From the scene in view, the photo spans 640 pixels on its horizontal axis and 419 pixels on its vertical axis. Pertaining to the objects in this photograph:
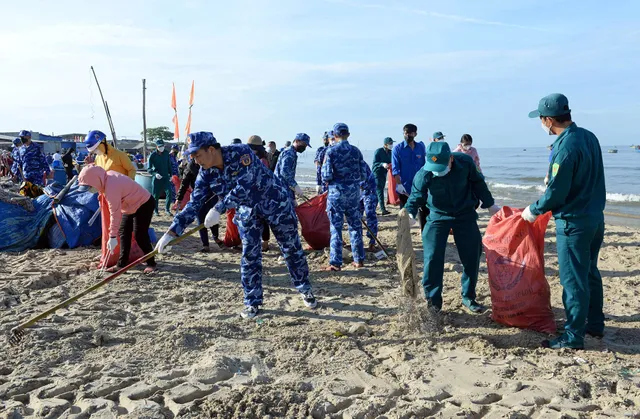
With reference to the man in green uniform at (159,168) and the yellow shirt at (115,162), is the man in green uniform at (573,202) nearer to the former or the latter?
the yellow shirt at (115,162)

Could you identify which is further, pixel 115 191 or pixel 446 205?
pixel 115 191

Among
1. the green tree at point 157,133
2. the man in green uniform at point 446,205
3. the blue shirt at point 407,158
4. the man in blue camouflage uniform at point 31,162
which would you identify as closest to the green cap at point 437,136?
the blue shirt at point 407,158

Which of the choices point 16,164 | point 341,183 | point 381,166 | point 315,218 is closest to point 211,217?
point 341,183

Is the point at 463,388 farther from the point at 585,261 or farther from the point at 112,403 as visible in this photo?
the point at 112,403

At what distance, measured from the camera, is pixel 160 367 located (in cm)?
315

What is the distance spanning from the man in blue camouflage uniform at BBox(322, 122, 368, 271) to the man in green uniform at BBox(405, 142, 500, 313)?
1474mm

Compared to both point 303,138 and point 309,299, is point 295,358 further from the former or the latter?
point 303,138

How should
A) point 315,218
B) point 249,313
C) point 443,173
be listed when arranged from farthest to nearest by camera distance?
point 315,218
point 249,313
point 443,173

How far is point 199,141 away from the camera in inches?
140

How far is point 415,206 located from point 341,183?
1.58 m

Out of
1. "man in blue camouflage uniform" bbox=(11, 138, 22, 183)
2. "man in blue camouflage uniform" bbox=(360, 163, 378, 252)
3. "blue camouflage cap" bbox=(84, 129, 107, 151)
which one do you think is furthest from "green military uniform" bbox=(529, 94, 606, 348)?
"man in blue camouflage uniform" bbox=(11, 138, 22, 183)

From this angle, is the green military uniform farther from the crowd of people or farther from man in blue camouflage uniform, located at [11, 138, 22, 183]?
man in blue camouflage uniform, located at [11, 138, 22, 183]

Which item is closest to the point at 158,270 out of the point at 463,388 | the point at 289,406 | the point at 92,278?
the point at 92,278

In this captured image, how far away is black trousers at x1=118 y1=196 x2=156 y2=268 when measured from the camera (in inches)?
204
